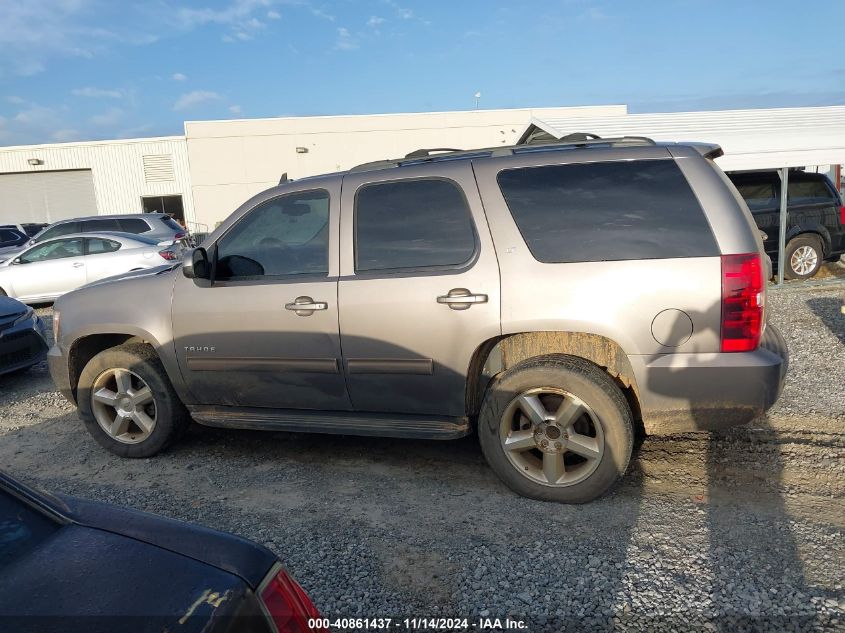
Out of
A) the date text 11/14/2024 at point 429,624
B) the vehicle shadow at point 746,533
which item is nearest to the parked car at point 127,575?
the date text 11/14/2024 at point 429,624

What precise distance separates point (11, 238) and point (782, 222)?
19966 millimetres

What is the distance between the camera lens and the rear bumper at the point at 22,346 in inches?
264

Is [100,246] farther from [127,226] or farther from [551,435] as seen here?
[551,435]

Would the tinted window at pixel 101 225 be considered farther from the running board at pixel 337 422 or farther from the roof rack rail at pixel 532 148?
the roof rack rail at pixel 532 148

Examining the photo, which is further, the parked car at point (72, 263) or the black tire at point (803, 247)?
the parked car at point (72, 263)

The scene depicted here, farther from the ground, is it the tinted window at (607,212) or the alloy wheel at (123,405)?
the tinted window at (607,212)

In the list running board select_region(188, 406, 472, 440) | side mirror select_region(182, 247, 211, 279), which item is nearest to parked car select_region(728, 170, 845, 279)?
running board select_region(188, 406, 472, 440)

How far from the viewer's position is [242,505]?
3842mm

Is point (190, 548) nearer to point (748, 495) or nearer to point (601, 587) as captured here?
point (601, 587)

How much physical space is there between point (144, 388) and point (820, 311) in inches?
321

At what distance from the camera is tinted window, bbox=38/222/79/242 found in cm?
1405

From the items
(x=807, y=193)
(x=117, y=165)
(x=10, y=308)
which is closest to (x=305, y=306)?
(x=10, y=308)

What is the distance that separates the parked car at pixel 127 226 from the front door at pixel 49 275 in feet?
6.94

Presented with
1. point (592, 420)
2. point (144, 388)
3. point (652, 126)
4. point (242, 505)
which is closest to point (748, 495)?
point (592, 420)
